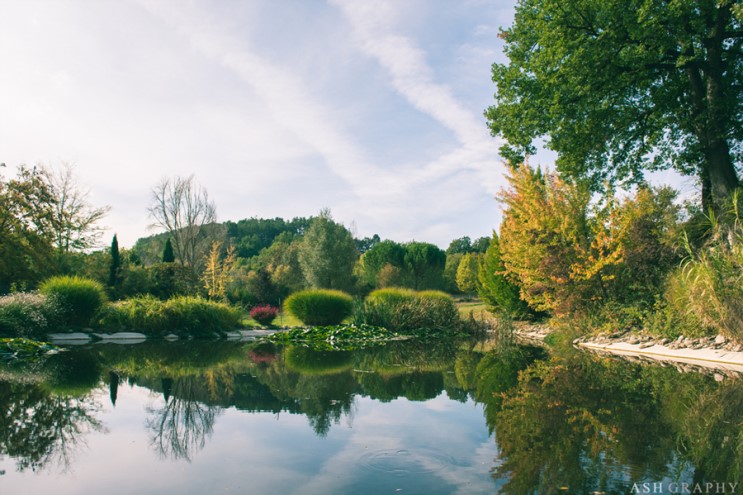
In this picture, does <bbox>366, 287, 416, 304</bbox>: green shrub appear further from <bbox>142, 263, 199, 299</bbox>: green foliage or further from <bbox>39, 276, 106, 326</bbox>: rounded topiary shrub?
<bbox>39, 276, 106, 326</bbox>: rounded topiary shrub

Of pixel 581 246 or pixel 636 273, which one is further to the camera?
pixel 581 246

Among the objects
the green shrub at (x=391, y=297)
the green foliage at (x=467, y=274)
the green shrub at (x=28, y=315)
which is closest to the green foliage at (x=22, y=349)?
the green shrub at (x=28, y=315)

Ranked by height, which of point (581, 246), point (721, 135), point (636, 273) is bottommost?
point (636, 273)

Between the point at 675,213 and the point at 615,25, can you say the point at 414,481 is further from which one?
the point at 675,213

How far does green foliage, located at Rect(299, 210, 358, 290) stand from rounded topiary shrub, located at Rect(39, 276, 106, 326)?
16.7 m

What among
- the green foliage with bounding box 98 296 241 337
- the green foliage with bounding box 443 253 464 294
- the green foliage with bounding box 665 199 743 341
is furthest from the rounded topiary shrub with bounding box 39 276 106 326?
the green foliage with bounding box 443 253 464 294

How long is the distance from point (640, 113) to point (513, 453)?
12.3 meters

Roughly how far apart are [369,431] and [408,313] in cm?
1156

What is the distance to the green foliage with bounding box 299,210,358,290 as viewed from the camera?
98.1 ft

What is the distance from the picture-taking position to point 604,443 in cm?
348

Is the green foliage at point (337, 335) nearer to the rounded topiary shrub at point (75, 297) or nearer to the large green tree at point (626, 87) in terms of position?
the rounded topiary shrub at point (75, 297)

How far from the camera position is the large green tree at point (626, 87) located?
1059cm

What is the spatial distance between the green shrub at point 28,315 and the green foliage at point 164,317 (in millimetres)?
1497

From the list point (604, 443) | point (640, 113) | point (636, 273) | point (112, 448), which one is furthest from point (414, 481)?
point (640, 113)
